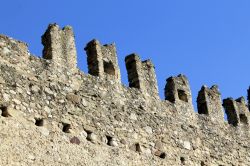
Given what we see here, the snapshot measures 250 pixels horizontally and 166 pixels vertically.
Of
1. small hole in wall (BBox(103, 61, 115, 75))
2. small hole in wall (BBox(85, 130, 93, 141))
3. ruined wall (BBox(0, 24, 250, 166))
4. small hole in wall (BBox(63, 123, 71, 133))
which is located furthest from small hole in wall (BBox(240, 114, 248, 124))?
small hole in wall (BBox(63, 123, 71, 133))

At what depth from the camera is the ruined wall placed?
11.7 meters

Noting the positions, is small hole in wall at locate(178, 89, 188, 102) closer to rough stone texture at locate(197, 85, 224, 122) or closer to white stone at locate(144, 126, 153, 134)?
rough stone texture at locate(197, 85, 224, 122)

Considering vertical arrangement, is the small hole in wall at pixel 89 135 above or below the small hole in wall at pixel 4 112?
below

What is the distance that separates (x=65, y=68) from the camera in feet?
42.8

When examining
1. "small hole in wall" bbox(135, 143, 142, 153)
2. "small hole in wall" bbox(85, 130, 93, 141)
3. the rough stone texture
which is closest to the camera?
"small hole in wall" bbox(85, 130, 93, 141)

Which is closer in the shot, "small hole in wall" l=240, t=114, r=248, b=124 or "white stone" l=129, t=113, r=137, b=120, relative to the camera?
"white stone" l=129, t=113, r=137, b=120

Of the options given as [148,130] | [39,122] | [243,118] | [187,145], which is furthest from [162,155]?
[243,118]

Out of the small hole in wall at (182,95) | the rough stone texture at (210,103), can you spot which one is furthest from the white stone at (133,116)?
the rough stone texture at (210,103)

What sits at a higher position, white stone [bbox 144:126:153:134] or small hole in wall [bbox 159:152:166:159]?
white stone [bbox 144:126:153:134]

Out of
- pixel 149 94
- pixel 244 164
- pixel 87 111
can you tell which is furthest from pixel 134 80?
pixel 244 164

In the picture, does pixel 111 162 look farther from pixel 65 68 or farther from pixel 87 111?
pixel 65 68

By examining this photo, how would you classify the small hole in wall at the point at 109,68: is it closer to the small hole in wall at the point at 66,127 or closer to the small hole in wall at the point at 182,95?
the small hole in wall at the point at 182,95

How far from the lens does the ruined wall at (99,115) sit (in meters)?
11.7

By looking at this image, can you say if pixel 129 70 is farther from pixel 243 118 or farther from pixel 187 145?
pixel 243 118
